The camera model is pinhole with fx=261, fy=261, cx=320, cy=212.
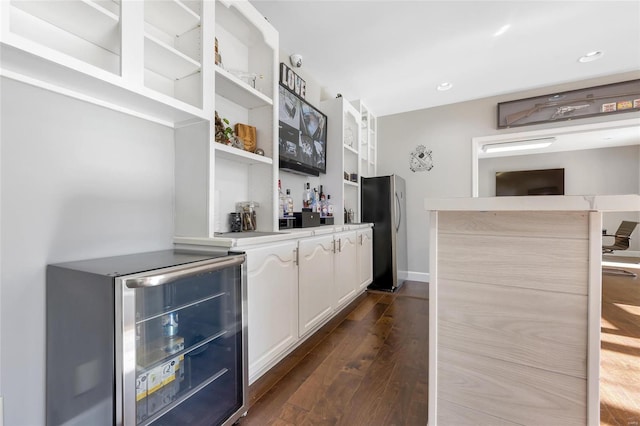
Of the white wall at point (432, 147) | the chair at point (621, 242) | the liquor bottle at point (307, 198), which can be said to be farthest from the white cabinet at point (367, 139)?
the chair at point (621, 242)

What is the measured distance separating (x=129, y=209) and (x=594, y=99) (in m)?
4.84

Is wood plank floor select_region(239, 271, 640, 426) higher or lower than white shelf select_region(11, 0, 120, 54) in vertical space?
lower

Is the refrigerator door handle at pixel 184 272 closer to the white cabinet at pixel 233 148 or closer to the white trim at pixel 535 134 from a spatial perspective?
the white cabinet at pixel 233 148

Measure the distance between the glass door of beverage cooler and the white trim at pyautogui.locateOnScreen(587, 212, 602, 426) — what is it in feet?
Answer: 4.25

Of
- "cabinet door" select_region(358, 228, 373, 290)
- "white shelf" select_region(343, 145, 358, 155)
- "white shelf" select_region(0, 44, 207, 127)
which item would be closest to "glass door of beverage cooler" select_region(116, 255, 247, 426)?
"white shelf" select_region(0, 44, 207, 127)

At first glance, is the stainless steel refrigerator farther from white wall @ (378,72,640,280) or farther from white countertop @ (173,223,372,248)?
white countertop @ (173,223,372,248)

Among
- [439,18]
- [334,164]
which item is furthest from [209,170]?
[439,18]

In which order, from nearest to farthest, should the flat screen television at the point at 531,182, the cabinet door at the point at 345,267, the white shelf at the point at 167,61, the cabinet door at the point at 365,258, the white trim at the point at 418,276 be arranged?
the white shelf at the point at 167,61, the cabinet door at the point at 345,267, the cabinet door at the point at 365,258, the white trim at the point at 418,276, the flat screen television at the point at 531,182

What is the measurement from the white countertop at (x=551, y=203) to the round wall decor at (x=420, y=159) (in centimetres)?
330

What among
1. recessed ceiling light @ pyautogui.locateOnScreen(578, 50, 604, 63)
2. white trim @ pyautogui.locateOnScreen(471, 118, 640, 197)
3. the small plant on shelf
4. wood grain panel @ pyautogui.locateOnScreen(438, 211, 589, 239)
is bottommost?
wood grain panel @ pyautogui.locateOnScreen(438, 211, 589, 239)

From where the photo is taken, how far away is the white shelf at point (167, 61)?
1.26 metres

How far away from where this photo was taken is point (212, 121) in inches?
58.0

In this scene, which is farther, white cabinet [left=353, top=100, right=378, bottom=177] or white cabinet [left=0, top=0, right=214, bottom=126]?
white cabinet [left=353, top=100, right=378, bottom=177]

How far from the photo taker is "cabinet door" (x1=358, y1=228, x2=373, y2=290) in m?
3.06
